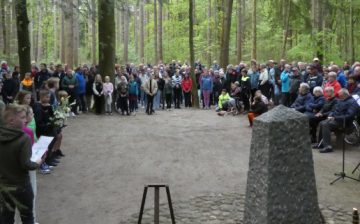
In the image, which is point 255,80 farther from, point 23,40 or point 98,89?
point 23,40

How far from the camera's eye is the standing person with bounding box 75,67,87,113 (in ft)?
59.2

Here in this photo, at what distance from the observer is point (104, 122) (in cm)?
1683

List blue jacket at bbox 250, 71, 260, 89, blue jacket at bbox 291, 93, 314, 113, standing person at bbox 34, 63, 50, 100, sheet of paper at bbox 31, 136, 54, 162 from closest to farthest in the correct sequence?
1. sheet of paper at bbox 31, 136, 54, 162
2. blue jacket at bbox 291, 93, 314, 113
3. standing person at bbox 34, 63, 50, 100
4. blue jacket at bbox 250, 71, 260, 89

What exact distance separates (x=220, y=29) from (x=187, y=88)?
1431cm

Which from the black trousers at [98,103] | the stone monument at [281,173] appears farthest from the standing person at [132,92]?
the stone monument at [281,173]

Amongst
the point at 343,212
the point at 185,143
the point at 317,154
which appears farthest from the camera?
the point at 185,143

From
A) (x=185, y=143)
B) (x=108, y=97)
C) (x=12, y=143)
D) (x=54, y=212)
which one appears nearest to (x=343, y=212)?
(x=54, y=212)

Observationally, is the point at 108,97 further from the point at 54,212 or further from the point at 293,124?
the point at 293,124

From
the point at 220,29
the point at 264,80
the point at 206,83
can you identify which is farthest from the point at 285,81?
the point at 220,29

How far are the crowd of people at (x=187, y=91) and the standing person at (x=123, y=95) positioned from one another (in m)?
0.04

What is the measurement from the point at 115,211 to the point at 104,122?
30.6ft

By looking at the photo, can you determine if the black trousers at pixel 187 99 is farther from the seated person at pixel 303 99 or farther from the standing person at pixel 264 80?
the seated person at pixel 303 99

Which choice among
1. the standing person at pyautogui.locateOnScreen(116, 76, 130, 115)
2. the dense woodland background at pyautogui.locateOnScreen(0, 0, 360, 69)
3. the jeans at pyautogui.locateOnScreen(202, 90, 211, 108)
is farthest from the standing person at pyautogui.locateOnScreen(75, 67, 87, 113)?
the jeans at pyautogui.locateOnScreen(202, 90, 211, 108)

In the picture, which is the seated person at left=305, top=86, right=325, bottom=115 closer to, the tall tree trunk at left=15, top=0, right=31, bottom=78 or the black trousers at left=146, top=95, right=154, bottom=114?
the black trousers at left=146, top=95, right=154, bottom=114
